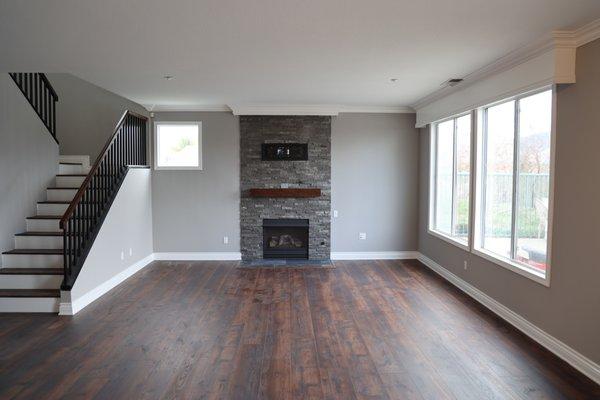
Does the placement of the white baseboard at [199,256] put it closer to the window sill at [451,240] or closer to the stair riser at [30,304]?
the stair riser at [30,304]

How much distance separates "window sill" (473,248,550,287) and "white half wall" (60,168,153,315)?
4.68m

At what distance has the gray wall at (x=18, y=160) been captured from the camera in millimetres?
4969

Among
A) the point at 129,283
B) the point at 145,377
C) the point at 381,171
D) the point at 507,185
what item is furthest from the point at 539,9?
the point at 129,283

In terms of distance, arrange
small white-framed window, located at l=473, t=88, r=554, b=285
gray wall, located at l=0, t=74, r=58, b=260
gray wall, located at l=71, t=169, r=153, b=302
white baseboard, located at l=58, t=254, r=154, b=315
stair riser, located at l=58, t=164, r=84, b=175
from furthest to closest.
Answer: stair riser, located at l=58, t=164, r=84, b=175, gray wall, located at l=0, t=74, r=58, b=260, gray wall, located at l=71, t=169, r=153, b=302, white baseboard, located at l=58, t=254, r=154, b=315, small white-framed window, located at l=473, t=88, r=554, b=285

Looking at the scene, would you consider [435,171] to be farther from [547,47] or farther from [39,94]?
Answer: [39,94]

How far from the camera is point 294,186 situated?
7.07m

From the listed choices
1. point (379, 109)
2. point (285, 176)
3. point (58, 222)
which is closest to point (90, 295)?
point (58, 222)

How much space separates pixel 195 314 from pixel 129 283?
1.77 m

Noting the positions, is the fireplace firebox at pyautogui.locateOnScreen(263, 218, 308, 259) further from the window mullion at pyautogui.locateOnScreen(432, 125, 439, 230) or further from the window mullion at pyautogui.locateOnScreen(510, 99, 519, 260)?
the window mullion at pyautogui.locateOnScreen(510, 99, 519, 260)

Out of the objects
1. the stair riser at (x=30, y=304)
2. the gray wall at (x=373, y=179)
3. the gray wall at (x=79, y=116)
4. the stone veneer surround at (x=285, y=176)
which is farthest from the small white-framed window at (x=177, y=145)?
the stair riser at (x=30, y=304)

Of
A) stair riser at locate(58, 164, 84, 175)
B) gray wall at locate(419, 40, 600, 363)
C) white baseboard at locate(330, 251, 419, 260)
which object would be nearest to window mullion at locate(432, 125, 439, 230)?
white baseboard at locate(330, 251, 419, 260)

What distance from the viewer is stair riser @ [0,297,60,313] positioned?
14.3 ft

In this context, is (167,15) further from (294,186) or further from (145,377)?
(294,186)

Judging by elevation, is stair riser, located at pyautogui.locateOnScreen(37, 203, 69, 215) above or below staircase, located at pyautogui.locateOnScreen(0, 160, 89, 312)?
above
